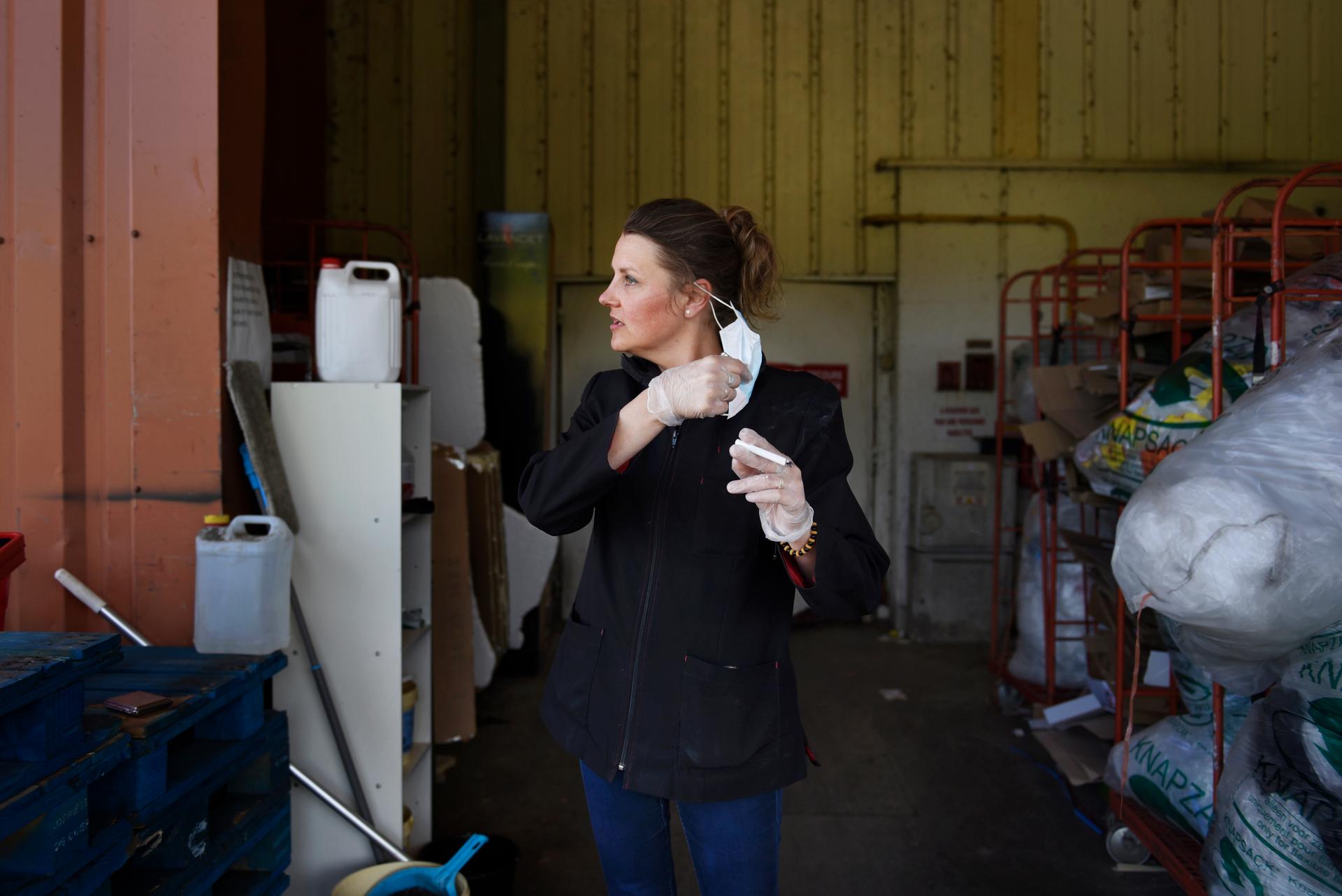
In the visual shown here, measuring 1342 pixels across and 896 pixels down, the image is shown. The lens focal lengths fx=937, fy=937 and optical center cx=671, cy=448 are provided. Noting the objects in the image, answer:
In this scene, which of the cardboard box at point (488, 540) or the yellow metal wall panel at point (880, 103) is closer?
the cardboard box at point (488, 540)

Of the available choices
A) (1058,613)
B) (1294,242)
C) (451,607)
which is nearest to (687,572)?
(451,607)

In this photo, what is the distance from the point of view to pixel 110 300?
2195 mm

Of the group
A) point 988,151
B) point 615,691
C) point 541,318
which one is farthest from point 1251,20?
point 615,691

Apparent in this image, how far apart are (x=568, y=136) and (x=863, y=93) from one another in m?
1.83

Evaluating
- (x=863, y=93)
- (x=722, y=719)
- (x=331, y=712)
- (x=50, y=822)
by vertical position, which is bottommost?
(x=331, y=712)

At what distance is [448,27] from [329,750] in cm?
460

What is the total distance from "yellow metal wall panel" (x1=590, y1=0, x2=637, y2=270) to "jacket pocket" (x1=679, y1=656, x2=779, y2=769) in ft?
14.8

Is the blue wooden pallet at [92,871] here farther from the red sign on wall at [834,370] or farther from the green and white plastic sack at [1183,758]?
the red sign on wall at [834,370]

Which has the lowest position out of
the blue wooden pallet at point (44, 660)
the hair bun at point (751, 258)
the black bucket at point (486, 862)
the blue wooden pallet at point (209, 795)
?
the black bucket at point (486, 862)

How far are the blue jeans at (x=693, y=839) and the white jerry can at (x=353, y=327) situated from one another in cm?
137

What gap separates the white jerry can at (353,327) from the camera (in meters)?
2.48

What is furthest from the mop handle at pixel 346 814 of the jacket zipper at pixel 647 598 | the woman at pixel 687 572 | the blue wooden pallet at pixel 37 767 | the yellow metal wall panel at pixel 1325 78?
the yellow metal wall panel at pixel 1325 78

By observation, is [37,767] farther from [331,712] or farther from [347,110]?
[347,110]

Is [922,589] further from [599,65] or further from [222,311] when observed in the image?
[222,311]
